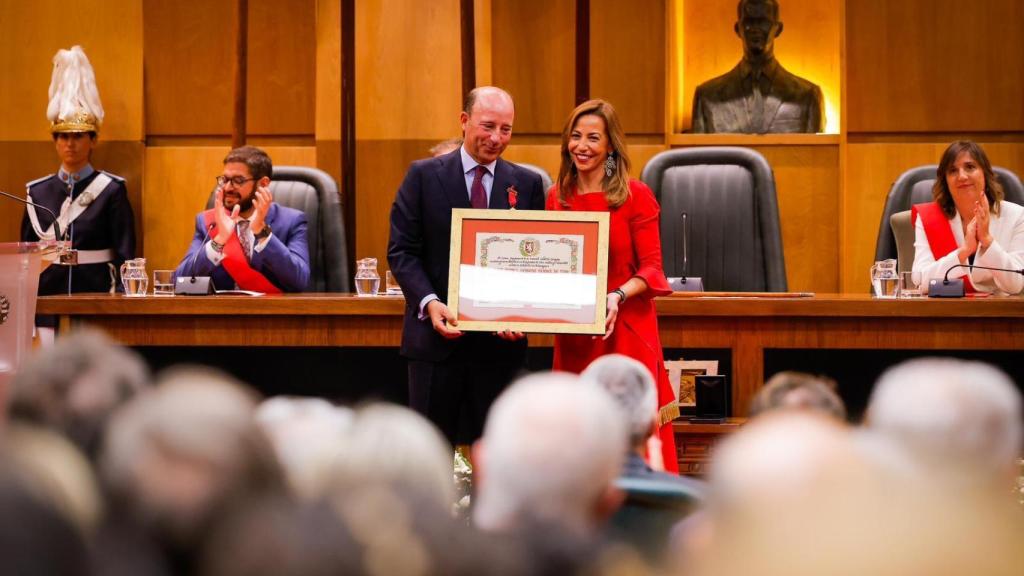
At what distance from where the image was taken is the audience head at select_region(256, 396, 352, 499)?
983mm

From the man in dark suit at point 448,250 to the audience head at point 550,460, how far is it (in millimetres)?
1899

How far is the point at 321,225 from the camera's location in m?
4.84

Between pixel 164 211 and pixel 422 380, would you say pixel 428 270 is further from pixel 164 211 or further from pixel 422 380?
pixel 164 211

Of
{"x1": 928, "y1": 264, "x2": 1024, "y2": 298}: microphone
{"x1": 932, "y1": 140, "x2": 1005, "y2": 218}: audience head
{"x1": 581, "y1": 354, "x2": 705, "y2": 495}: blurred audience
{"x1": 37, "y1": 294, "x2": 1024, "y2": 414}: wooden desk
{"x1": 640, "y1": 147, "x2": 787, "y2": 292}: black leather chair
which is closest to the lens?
{"x1": 581, "y1": 354, "x2": 705, "y2": 495}: blurred audience

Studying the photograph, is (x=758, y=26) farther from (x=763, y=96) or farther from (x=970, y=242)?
(x=970, y=242)

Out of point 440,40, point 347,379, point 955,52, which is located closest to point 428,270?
A: point 347,379

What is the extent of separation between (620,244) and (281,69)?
3.52m

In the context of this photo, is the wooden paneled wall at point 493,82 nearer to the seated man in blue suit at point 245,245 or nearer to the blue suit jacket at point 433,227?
the seated man in blue suit at point 245,245

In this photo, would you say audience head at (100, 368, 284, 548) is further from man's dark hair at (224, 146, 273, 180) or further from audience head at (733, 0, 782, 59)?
audience head at (733, 0, 782, 59)

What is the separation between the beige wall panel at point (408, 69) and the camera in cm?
557

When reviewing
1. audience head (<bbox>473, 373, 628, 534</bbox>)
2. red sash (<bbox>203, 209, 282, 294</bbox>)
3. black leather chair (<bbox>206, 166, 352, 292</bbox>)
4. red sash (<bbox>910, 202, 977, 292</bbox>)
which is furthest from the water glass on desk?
audience head (<bbox>473, 373, 628, 534</bbox>)

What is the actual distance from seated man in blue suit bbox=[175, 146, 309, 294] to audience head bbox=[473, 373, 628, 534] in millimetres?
3278

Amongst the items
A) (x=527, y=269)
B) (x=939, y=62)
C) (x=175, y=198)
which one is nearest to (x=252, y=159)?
(x=175, y=198)

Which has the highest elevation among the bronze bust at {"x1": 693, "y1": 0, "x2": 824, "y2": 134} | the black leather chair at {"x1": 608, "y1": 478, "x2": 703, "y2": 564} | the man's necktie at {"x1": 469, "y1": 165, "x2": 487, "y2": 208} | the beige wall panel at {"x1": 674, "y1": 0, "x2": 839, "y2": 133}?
the beige wall panel at {"x1": 674, "y1": 0, "x2": 839, "y2": 133}
